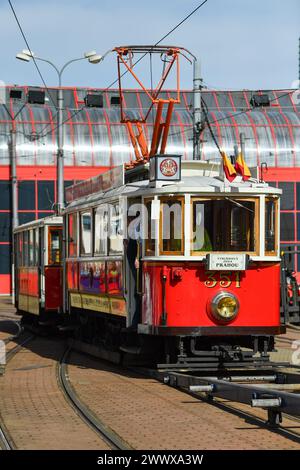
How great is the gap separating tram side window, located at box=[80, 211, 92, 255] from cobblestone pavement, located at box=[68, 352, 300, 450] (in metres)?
2.72

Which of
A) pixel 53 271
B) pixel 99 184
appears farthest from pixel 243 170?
pixel 53 271

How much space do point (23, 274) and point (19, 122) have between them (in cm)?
2755

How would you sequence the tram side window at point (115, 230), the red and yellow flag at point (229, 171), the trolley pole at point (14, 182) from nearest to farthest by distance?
the red and yellow flag at point (229, 171), the tram side window at point (115, 230), the trolley pole at point (14, 182)

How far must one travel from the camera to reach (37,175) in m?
51.8

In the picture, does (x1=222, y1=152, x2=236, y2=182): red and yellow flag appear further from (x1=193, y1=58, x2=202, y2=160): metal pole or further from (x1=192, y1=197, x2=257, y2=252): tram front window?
(x1=193, y1=58, x2=202, y2=160): metal pole

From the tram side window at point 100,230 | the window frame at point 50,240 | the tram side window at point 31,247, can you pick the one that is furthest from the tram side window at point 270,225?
the tram side window at point 31,247

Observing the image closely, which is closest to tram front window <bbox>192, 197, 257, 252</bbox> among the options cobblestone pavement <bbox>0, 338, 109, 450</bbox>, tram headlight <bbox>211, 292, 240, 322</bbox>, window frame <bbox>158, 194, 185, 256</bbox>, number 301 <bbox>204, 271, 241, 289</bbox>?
window frame <bbox>158, 194, 185, 256</bbox>

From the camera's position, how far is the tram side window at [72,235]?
711 inches

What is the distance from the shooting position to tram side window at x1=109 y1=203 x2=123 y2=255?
49.0 ft

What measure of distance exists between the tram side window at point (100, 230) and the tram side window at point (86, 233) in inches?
15.6

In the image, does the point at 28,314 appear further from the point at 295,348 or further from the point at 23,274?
the point at 295,348

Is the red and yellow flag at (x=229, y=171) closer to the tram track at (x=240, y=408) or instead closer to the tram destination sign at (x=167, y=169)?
the tram destination sign at (x=167, y=169)
